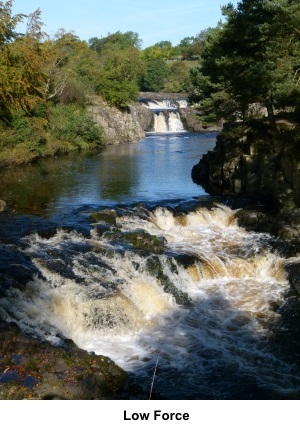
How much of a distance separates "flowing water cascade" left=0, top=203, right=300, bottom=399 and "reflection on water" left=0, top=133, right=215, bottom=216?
5.16m

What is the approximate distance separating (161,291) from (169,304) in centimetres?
52

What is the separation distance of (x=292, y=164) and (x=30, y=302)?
12.2m

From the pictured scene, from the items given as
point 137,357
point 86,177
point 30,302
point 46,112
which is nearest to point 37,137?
point 46,112

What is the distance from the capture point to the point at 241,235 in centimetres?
1817

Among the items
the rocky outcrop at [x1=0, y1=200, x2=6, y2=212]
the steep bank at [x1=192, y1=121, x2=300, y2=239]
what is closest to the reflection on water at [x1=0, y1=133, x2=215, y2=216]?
the rocky outcrop at [x1=0, y1=200, x2=6, y2=212]

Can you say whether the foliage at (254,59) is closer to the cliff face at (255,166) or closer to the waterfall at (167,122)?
the cliff face at (255,166)

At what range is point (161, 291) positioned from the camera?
44.9ft

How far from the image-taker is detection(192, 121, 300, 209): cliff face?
19422 mm

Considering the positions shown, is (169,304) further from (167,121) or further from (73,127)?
(167,121)

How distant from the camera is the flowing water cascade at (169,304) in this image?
32.6ft

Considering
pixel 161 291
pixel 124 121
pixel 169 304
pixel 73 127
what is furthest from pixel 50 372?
pixel 124 121

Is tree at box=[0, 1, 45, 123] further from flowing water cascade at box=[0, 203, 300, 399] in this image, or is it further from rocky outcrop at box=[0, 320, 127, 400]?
rocky outcrop at box=[0, 320, 127, 400]

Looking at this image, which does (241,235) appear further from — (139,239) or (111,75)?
(111,75)

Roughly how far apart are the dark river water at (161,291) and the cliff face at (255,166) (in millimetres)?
2209
